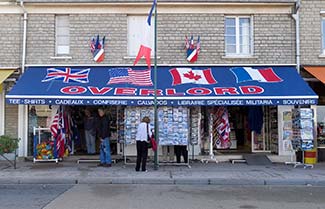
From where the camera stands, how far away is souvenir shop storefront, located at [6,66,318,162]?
12836mm

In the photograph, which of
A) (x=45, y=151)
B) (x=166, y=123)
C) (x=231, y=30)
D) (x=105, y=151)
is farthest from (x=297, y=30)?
(x=45, y=151)

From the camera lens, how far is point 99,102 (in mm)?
12750

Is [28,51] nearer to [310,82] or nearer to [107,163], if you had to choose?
[107,163]

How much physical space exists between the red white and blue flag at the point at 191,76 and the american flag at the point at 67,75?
309 cm

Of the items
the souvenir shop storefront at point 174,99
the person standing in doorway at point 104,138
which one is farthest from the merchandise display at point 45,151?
the person standing in doorway at point 104,138

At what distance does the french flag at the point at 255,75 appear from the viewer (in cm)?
1392

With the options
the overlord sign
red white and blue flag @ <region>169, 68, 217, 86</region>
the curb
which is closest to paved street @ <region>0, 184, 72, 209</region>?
the curb

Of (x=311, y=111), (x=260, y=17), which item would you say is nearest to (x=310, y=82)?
(x=311, y=111)

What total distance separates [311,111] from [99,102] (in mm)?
6980

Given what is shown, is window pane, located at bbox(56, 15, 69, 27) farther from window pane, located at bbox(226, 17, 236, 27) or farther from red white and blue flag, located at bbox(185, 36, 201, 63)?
window pane, located at bbox(226, 17, 236, 27)

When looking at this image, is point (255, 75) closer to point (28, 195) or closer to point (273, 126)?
point (273, 126)

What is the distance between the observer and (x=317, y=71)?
563 inches

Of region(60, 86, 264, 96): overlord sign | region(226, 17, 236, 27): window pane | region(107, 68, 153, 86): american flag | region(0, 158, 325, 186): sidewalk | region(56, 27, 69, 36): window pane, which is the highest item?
region(226, 17, 236, 27): window pane

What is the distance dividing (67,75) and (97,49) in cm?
146
